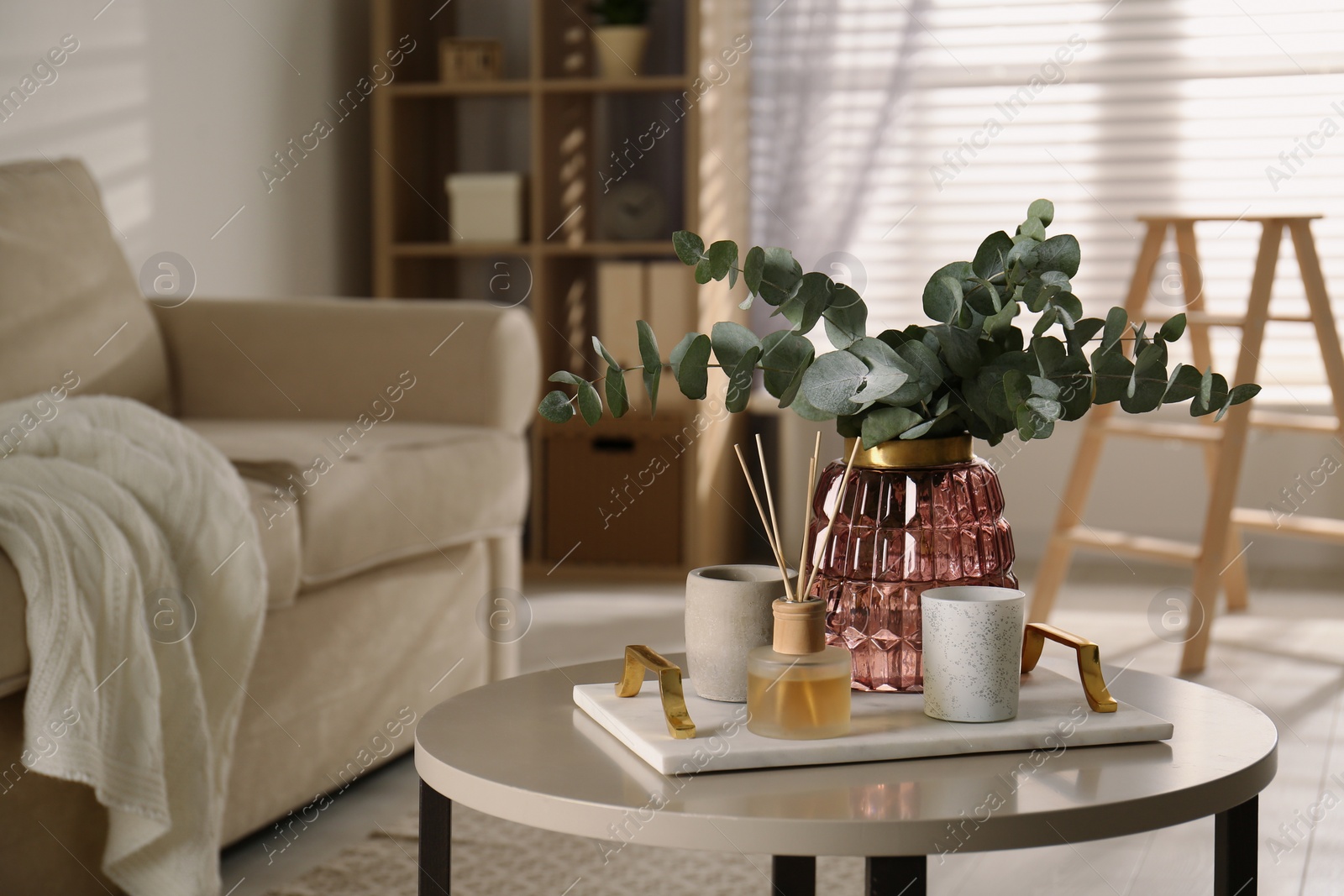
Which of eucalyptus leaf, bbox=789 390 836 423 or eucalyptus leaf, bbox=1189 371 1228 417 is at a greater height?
eucalyptus leaf, bbox=1189 371 1228 417

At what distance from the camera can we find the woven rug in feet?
4.95

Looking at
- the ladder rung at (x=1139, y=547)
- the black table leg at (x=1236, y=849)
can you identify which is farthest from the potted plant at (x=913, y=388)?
the ladder rung at (x=1139, y=547)

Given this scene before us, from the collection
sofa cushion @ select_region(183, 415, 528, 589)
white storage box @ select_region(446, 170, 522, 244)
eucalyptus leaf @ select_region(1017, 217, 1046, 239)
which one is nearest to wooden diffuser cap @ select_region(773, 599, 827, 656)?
eucalyptus leaf @ select_region(1017, 217, 1046, 239)

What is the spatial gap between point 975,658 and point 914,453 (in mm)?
153

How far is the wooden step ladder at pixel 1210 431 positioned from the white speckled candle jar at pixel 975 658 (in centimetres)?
178

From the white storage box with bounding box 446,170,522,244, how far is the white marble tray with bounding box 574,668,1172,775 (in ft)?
9.01

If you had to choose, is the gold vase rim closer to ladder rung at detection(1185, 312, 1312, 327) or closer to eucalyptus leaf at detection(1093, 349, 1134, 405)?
eucalyptus leaf at detection(1093, 349, 1134, 405)

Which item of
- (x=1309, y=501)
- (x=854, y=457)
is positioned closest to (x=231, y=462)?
(x=854, y=457)

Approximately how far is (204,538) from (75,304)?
705 mm

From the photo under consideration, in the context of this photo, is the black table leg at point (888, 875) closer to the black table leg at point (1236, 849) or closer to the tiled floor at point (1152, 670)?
the black table leg at point (1236, 849)

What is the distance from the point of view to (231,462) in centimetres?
167

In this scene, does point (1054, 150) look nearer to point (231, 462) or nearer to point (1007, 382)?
point (231, 462)

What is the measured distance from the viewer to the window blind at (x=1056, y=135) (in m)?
3.49

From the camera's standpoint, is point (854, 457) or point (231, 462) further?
point (231, 462)
